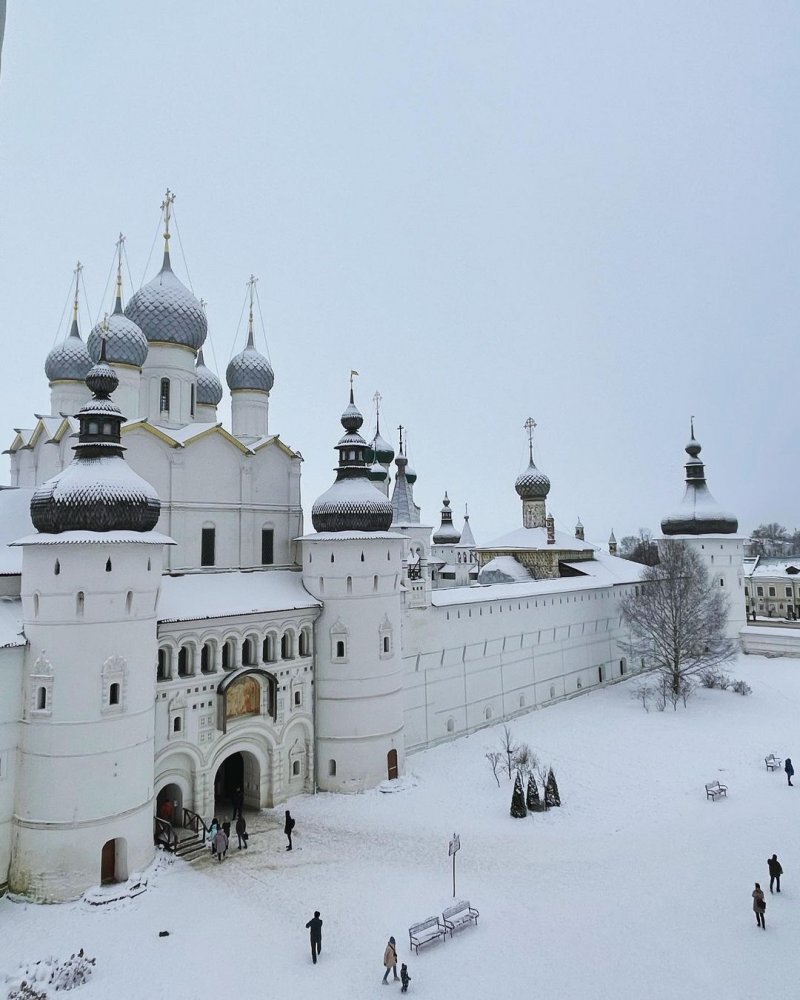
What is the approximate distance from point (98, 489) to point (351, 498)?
23.5 ft

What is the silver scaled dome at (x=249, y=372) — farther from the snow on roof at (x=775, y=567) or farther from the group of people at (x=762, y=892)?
the snow on roof at (x=775, y=567)

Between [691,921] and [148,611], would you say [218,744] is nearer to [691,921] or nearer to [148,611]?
[148,611]

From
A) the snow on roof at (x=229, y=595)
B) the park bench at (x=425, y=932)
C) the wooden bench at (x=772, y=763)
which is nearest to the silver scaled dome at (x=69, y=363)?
the snow on roof at (x=229, y=595)

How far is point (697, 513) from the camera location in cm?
3703

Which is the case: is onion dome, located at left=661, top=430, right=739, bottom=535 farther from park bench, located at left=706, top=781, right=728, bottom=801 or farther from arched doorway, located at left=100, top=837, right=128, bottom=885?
arched doorway, located at left=100, top=837, right=128, bottom=885

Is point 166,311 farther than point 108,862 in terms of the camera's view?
Yes

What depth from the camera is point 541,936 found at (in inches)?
436

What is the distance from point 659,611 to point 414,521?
11.0 m

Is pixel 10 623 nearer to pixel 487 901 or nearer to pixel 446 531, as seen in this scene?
pixel 487 901

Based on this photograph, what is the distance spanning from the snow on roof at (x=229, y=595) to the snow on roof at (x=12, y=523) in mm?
3264

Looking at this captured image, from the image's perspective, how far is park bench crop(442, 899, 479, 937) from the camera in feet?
36.7

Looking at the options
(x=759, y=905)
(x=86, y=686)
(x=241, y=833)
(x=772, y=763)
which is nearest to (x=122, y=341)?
(x=86, y=686)

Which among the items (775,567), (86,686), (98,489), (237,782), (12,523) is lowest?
(237,782)

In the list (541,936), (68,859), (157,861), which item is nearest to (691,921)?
(541,936)
